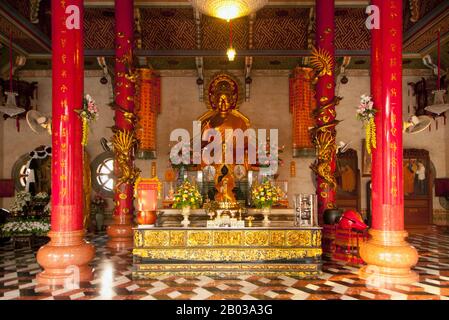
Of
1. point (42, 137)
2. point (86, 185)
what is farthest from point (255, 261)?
point (42, 137)

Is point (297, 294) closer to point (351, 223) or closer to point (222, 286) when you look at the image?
point (222, 286)

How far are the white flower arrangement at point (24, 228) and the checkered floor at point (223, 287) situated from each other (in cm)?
163

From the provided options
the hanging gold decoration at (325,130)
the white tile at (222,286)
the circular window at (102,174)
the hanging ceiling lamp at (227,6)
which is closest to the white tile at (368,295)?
the white tile at (222,286)

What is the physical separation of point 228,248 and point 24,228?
4.54 m

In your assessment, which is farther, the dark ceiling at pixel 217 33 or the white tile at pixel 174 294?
the dark ceiling at pixel 217 33

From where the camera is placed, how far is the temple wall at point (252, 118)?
1023cm

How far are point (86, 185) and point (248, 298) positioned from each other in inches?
265

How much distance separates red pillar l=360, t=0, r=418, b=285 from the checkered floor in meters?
0.40

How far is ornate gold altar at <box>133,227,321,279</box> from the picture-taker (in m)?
5.05

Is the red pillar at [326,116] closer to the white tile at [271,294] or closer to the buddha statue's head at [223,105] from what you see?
the white tile at [271,294]

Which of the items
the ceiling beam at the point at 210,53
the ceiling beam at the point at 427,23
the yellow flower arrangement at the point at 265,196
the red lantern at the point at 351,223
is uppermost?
the ceiling beam at the point at 427,23

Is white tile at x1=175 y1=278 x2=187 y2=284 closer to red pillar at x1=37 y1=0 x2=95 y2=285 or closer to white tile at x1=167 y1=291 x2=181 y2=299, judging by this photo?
white tile at x1=167 y1=291 x2=181 y2=299

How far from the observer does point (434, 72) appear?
9984mm

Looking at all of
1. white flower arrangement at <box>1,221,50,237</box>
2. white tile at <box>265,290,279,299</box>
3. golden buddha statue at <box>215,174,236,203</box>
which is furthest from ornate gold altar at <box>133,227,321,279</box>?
white flower arrangement at <box>1,221,50,237</box>
